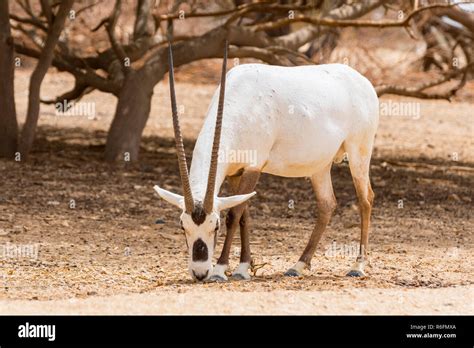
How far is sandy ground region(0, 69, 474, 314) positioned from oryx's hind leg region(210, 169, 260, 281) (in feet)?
0.53

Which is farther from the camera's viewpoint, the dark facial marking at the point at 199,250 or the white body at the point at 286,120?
the white body at the point at 286,120

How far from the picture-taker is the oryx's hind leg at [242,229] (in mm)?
7609

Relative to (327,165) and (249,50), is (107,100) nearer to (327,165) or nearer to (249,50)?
(249,50)

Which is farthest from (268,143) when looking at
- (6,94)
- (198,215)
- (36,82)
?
(6,94)

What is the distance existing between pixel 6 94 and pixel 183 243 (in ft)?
16.1

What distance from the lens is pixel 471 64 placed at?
45.1 ft

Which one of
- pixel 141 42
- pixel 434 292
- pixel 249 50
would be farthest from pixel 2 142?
A: pixel 434 292

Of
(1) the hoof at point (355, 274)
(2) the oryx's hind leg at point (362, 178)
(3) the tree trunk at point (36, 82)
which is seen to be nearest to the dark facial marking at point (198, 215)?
(1) the hoof at point (355, 274)

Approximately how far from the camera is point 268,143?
780 centimetres

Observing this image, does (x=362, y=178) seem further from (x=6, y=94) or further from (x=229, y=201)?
(x=6, y=94)

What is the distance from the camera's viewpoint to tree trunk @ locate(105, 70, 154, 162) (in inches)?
Result: 551

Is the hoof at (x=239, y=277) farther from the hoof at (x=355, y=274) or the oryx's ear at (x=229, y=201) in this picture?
the hoof at (x=355, y=274)

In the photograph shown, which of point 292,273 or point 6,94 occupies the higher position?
point 6,94

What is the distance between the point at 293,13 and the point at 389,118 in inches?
267
